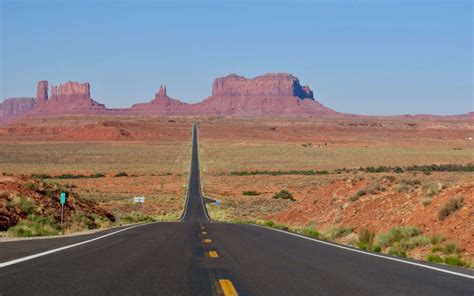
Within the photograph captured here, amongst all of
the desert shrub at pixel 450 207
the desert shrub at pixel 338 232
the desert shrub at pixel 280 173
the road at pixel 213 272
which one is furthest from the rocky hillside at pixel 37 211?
the desert shrub at pixel 280 173

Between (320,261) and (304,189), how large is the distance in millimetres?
62264

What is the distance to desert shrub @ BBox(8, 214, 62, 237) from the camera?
20969 mm

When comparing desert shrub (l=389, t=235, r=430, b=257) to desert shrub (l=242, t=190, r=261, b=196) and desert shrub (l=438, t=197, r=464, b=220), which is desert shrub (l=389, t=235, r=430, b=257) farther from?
desert shrub (l=242, t=190, r=261, b=196)

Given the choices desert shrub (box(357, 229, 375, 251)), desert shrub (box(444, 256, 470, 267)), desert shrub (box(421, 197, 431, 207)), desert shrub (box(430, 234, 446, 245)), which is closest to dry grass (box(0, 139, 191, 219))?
desert shrub (box(421, 197, 431, 207))

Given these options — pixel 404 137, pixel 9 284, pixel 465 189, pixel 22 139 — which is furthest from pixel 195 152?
pixel 9 284

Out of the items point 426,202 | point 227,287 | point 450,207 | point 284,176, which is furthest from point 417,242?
point 284,176

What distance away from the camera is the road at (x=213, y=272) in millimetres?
8250

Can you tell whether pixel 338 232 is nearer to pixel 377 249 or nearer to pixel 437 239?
pixel 377 249

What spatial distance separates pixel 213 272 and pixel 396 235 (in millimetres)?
9189

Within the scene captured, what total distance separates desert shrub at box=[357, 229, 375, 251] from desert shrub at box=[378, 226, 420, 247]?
1.32ft

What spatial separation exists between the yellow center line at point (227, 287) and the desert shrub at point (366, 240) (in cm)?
973

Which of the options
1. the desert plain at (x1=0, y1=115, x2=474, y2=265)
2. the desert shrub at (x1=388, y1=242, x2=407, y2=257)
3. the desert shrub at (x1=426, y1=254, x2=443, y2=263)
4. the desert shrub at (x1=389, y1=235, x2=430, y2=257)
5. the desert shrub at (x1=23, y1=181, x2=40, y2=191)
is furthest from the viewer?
the desert shrub at (x1=23, y1=181, x2=40, y2=191)

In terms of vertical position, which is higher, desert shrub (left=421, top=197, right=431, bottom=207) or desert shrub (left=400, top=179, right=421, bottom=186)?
desert shrub (left=400, top=179, right=421, bottom=186)

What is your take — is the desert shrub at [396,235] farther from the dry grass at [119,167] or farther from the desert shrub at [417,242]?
the dry grass at [119,167]
